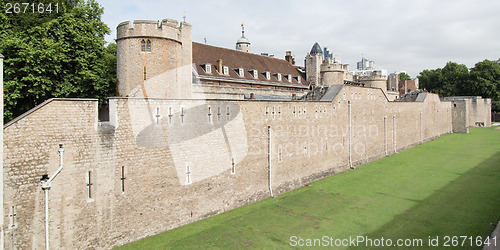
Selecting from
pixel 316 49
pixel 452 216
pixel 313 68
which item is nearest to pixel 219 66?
pixel 313 68

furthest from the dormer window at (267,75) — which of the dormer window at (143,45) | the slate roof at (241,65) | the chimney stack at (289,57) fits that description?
the dormer window at (143,45)

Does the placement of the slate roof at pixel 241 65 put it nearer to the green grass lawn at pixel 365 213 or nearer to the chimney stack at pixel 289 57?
the chimney stack at pixel 289 57

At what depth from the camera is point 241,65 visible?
3266cm

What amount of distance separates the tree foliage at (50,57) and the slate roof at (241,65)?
934 centimetres

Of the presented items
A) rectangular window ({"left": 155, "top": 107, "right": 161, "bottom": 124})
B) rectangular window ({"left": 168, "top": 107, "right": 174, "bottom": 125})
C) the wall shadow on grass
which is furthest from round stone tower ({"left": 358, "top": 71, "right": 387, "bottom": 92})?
rectangular window ({"left": 155, "top": 107, "right": 161, "bottom": 124})

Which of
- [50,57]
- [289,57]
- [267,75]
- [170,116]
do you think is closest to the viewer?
[170,116]

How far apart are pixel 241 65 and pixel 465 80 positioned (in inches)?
2466

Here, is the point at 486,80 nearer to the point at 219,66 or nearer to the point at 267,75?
the point at 267,75

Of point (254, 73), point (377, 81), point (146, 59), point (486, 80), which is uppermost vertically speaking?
point (486, 80)

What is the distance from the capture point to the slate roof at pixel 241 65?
29005 mm

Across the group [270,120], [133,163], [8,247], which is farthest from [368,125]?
[8,247]

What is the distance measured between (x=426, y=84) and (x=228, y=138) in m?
80.8

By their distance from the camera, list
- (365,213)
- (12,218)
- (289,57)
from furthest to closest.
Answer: (289,57) → (365,213) → (12,218)

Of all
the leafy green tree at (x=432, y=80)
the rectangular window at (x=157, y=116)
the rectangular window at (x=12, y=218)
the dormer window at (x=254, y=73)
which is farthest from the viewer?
the leafy green tree at (x=432, y=80)
